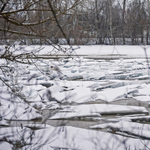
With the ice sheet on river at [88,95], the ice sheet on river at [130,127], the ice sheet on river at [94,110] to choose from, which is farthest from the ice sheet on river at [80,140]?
the ice sheet on river at [88,95]

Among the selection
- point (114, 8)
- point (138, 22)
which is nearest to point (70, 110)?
point (138, 22)

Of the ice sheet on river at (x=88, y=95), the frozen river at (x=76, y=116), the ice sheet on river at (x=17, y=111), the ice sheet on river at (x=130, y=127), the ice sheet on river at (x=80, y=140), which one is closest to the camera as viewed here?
the ice sheet on river at (x=80, y=140)

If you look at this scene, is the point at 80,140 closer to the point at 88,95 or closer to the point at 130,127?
the point at 130,127

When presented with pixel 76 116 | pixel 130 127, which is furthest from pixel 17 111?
pixel 130 127

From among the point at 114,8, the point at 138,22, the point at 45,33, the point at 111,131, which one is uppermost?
the point at 114,8

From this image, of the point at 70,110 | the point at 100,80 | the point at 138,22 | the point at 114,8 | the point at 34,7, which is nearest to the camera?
the point at 34,7

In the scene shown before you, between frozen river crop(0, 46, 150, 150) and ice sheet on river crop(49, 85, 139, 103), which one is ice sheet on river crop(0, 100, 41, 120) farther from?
ice sheet on river crop(49, 85, 139, 103)

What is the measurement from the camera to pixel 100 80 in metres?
5.18

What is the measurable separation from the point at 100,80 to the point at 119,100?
153 cm

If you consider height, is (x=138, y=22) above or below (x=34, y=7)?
above

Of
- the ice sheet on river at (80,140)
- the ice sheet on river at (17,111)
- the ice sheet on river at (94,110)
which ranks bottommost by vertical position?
the ice sheet on river at (80,140)

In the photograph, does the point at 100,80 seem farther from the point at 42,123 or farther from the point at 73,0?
the point at 73,0

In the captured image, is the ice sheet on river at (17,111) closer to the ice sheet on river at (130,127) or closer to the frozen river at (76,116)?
the frozen river at (76,116)

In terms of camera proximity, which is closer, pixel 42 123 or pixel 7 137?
pixel 7 137
